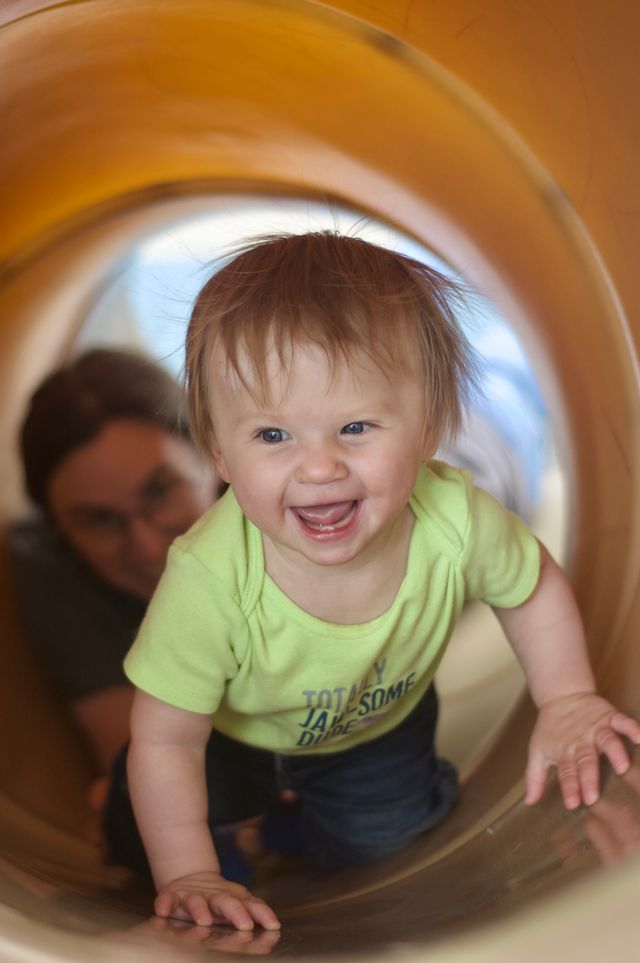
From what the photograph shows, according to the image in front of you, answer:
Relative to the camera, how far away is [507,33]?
953 millimetres

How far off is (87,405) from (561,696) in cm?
108

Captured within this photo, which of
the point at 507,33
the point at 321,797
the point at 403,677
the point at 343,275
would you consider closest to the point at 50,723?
the point at 321,797

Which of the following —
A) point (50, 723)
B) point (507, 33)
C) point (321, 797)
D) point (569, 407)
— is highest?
point (507, 33)

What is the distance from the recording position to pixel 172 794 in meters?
0.84

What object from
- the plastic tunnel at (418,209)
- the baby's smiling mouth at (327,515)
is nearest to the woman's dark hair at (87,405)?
the plastic tunnel at (418,209)

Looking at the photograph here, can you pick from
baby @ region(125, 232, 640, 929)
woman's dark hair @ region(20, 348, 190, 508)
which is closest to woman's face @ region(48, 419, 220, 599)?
woman's dark hair @ region(20, 348, 190, 508)

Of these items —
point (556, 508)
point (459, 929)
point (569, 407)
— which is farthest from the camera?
point (556, 508)

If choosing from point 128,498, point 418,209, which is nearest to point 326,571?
point 418,209

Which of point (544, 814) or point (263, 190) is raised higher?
point (263, 190)

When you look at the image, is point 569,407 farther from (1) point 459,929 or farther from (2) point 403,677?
(1) point 459,929

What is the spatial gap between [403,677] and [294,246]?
1.25 ft

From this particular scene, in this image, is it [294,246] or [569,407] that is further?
[569,407]

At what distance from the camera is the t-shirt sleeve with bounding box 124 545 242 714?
2.77 ft

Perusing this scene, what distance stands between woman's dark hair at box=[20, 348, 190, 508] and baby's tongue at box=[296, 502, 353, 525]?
88 centimetres
